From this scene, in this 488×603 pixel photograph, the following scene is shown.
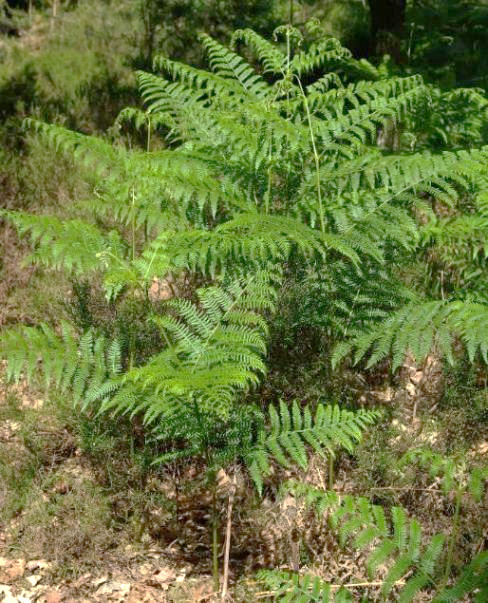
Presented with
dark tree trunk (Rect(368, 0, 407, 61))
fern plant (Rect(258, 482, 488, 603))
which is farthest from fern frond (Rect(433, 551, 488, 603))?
dark tree trunk (Rect(368, 0, 407, 61))

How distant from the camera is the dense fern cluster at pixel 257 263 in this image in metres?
2.91

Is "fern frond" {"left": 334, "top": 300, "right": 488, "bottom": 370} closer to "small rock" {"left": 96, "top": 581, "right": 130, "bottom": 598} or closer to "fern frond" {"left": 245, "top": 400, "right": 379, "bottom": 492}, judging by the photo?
"fern frond" {"left": 245, "top": 400, "right": 379, "bottom": 492}

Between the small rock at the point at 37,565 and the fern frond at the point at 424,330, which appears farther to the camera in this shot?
the small rock at the point at 37,565

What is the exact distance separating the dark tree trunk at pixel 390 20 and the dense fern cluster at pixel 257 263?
2.70 meters

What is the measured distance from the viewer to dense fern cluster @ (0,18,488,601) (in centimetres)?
291

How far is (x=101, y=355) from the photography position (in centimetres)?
312

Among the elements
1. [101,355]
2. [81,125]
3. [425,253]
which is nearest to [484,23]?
[425,253]

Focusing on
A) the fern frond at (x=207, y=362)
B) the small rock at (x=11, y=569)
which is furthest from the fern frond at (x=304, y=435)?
the small rock at (x=11, y=569)

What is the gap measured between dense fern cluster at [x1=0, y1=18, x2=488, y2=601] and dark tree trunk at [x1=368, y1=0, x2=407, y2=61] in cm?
270

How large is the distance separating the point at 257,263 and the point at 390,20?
4.13m

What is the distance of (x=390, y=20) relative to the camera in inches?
254

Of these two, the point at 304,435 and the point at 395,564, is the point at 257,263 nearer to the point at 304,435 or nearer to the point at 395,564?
the point at 304,435

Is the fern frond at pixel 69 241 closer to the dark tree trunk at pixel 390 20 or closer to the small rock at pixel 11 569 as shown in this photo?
the small rock at pixel 11 569

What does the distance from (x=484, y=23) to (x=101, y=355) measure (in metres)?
4.03
